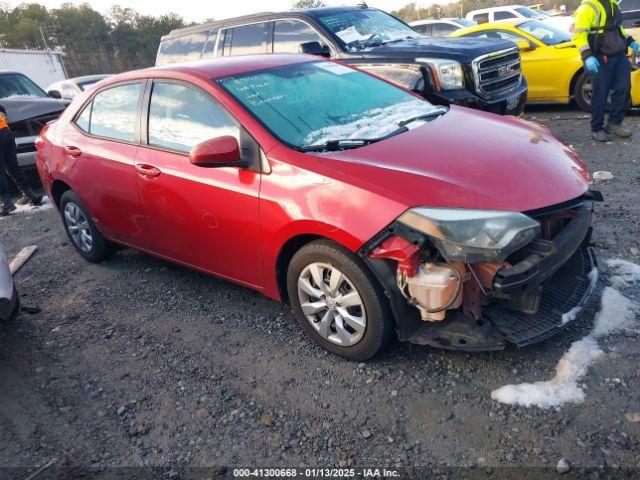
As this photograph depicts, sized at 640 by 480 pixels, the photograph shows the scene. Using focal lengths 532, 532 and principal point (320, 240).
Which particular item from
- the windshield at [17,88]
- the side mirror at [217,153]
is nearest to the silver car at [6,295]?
the side mirror at [217,153]

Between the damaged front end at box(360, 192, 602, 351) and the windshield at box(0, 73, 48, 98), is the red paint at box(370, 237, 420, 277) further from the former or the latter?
the windshield at box(0, 73, 48, 98)

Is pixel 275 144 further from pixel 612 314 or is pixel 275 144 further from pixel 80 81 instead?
pixel 80 81

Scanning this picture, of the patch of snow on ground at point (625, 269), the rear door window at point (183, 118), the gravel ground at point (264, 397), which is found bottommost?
the patch of snow on ground at point (625, 269)

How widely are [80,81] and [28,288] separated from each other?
→ 13.0m

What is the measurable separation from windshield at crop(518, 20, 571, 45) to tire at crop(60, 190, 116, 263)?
7.46m

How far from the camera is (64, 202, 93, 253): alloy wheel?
4.86m

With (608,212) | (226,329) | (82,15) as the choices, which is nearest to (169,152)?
(226,329)

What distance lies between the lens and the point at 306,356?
3.21 meters

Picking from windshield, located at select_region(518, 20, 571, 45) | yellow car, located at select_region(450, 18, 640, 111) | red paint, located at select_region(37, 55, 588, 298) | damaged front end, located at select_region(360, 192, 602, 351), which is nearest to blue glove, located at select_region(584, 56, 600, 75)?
yellow car, located at select_region(450, 18, 640, 111)

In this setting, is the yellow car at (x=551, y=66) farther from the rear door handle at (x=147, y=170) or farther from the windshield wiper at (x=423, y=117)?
the rear door handle at (x=147, y=170)

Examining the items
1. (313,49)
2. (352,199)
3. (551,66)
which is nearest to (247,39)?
(313,49)

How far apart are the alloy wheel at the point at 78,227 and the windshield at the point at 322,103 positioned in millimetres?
2214

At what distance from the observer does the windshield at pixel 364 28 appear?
6.82 metres

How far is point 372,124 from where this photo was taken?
11.3ft
